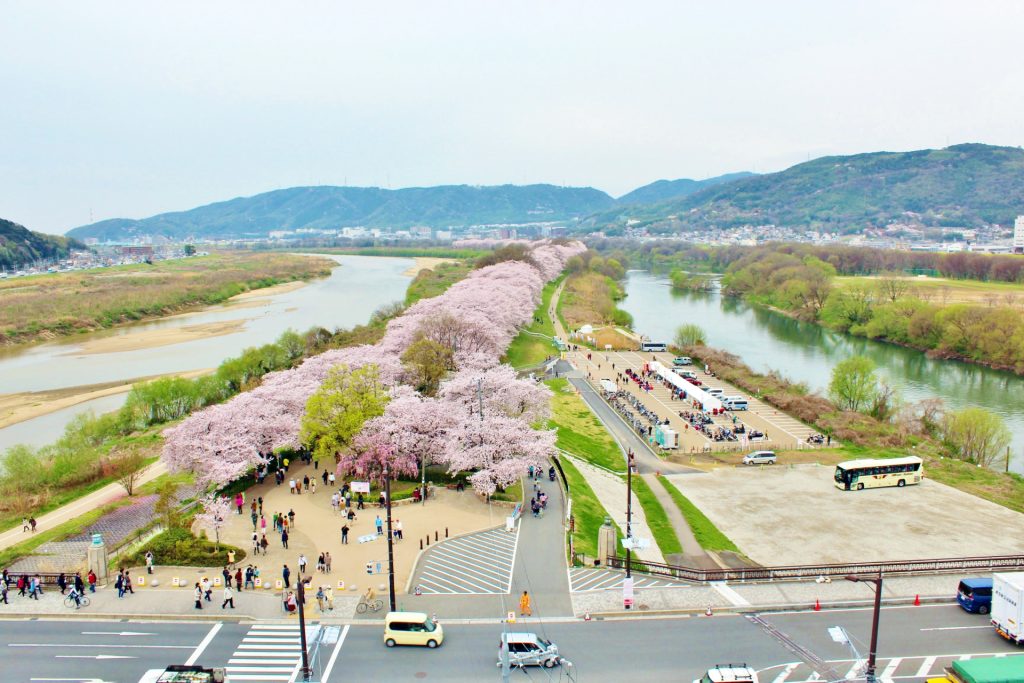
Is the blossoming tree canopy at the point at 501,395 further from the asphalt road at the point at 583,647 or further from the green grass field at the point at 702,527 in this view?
the asphalt road at the point at 583,647

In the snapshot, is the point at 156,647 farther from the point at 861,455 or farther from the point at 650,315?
the point at 650,315

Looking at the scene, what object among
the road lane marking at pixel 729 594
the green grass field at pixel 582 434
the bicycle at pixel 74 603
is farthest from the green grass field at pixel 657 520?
the bicycle at pixel 74 603

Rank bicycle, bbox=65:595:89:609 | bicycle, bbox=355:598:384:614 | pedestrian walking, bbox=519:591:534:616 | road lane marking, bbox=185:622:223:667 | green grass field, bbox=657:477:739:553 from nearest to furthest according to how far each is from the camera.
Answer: road lane marking, bbox=185:622:223:667 → pedestrian walking, bbox=519:591:534:616 → bicycle, bbox=355:598:384:614 → bicycle, bbox=65:595:89:609 → green grass field, bbox=657:477:739:553

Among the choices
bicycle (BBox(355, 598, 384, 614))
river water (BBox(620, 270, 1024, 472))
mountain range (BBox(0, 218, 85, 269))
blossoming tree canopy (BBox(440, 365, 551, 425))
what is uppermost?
mountain range (BBox(0, 218, 85, 269))

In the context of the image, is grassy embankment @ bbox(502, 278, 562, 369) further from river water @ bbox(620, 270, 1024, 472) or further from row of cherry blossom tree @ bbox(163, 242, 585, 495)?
row of cherry blossom tree @ bbox(163, 242, 585, 495)

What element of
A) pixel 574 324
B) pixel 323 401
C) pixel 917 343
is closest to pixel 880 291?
pixel 917 343

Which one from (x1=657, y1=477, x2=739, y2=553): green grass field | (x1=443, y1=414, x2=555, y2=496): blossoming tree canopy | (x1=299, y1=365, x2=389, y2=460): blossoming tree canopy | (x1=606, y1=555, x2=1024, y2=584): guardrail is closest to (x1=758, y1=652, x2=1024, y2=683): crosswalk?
(x1=606, y1=555, x2=1024, y2=584): guardrail
